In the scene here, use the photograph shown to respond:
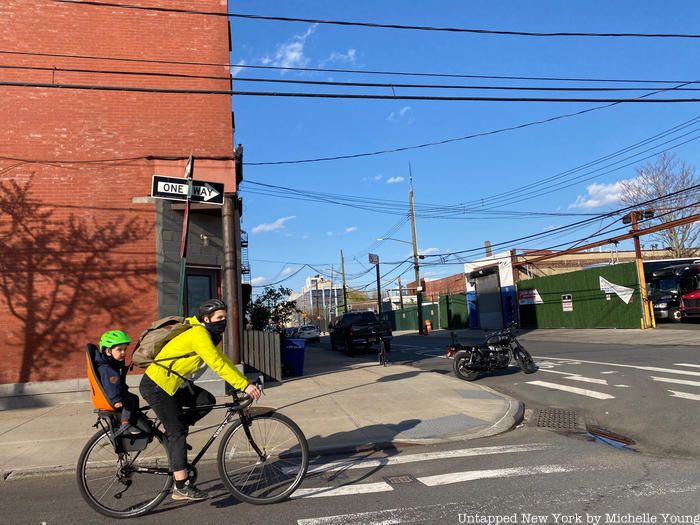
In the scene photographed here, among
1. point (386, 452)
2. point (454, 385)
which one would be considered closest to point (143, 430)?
point (386, 452)

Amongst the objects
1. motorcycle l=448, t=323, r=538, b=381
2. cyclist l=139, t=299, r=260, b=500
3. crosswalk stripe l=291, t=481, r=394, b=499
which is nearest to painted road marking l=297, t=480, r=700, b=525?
crosswalk stripe l=291, t=481, r=394, b=499

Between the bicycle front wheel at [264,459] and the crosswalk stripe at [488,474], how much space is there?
1.34 metres

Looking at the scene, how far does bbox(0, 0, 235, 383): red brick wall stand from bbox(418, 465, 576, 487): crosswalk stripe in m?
7.57

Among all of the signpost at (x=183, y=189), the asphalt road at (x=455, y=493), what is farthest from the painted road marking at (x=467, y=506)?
the signpost at (x=183, y=189)

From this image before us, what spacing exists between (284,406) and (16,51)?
9.39 m

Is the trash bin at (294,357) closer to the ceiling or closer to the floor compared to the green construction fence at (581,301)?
closer to the floor

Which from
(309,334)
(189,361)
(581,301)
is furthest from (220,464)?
(309,334)

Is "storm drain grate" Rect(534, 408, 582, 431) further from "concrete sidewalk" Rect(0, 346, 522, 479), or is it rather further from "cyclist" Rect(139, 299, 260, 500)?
"cyclist" Rect(139, 299, 260, 500)

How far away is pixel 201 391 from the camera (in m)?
4.66

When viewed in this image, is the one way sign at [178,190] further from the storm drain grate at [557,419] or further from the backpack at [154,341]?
the storm drain grate at [557,419]

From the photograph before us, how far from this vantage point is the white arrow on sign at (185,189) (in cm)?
771

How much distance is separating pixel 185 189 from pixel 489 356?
25.8ft

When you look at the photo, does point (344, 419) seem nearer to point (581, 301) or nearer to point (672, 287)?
point (672, 287)

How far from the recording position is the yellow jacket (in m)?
4.21
